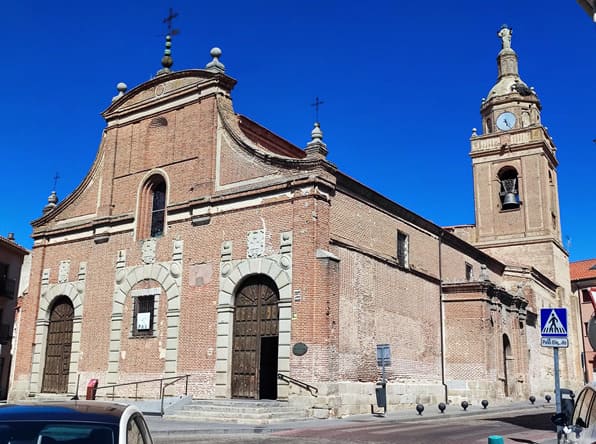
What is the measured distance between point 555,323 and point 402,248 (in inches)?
576

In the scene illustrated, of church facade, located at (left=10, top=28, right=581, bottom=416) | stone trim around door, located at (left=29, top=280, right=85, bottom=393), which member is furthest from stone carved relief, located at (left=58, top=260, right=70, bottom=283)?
stone trim around door, located at (left=29, top=280, right=85, bottom=393)

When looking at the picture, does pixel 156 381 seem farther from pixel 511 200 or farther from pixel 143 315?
pixel 511 200

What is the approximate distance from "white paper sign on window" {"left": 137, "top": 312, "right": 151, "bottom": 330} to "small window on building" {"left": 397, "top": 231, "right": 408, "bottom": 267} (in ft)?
32.6

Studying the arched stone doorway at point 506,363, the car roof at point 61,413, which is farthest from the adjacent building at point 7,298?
the car roof at point 61,413

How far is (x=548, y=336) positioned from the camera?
37.9 ft

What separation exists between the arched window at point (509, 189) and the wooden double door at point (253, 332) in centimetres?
2651

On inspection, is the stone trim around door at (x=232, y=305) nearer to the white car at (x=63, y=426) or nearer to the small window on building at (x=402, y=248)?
the small window on building at (x=402, y=248)

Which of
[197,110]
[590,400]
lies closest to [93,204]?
[197,110]

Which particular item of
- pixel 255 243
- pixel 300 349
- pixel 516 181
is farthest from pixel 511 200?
pixel 300 349

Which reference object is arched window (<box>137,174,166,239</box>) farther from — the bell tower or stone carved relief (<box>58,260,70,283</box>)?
the bell tower

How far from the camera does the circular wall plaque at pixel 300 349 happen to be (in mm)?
19109

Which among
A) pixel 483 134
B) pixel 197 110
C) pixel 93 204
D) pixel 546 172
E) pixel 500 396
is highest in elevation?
pixel 483 134

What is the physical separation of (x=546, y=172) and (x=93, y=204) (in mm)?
29781

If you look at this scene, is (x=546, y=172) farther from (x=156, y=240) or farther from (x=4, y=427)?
(x=4, y=427)
